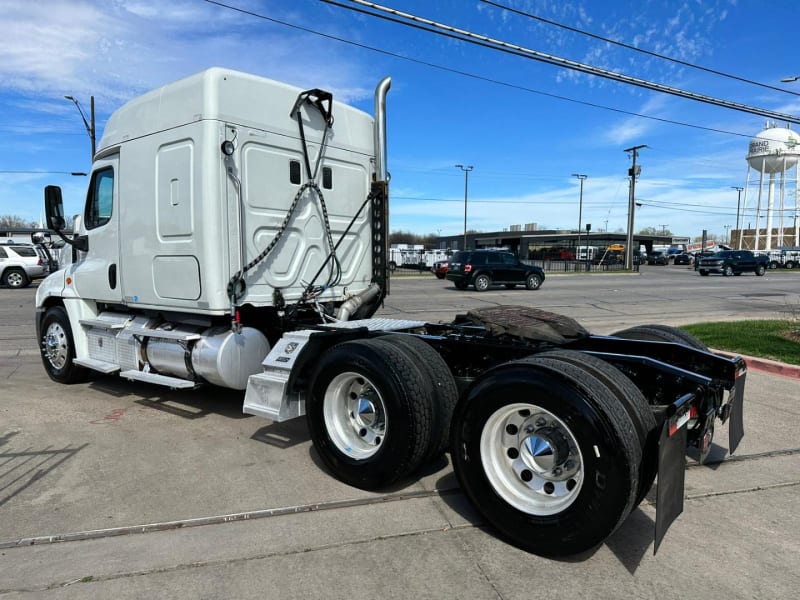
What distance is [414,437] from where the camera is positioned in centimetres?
362

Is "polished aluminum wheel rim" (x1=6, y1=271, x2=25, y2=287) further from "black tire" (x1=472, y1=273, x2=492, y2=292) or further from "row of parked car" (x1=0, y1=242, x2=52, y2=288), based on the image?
"black tire" (x1=472, y1=273, x2=492, y2=292)

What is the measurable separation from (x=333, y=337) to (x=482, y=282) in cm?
1985

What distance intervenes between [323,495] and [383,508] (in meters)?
0.47

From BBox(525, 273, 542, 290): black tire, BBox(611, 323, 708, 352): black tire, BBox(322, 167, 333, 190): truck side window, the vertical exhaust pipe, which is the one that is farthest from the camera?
BBox(525, 273, 542, 290): black tire

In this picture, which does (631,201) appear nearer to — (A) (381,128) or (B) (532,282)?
(B) (532,282)

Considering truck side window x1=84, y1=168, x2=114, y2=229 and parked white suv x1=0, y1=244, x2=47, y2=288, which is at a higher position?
truck side window x1=84, y1=168, x2=114, y2=229

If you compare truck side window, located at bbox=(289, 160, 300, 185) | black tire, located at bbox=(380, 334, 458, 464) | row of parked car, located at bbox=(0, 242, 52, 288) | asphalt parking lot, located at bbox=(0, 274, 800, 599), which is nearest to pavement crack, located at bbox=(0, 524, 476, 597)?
asphalt parking lot, located at bbox=(0, 274, 800, 599)

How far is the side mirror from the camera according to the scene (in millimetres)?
6328

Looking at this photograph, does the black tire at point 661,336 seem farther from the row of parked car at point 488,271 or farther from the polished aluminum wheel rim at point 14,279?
the polished aluminum wheel rim at point 14,279

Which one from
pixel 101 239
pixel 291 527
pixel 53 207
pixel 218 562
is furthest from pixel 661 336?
pixel 53 207

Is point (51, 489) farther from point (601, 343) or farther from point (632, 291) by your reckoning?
point (632, 291)

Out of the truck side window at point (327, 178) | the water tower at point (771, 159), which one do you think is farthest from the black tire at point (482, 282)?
the water tower at point (771, 159)

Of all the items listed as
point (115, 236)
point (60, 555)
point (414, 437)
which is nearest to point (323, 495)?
point (414, 437)

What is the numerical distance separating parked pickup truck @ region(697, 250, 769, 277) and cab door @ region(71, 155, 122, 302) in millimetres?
39731
